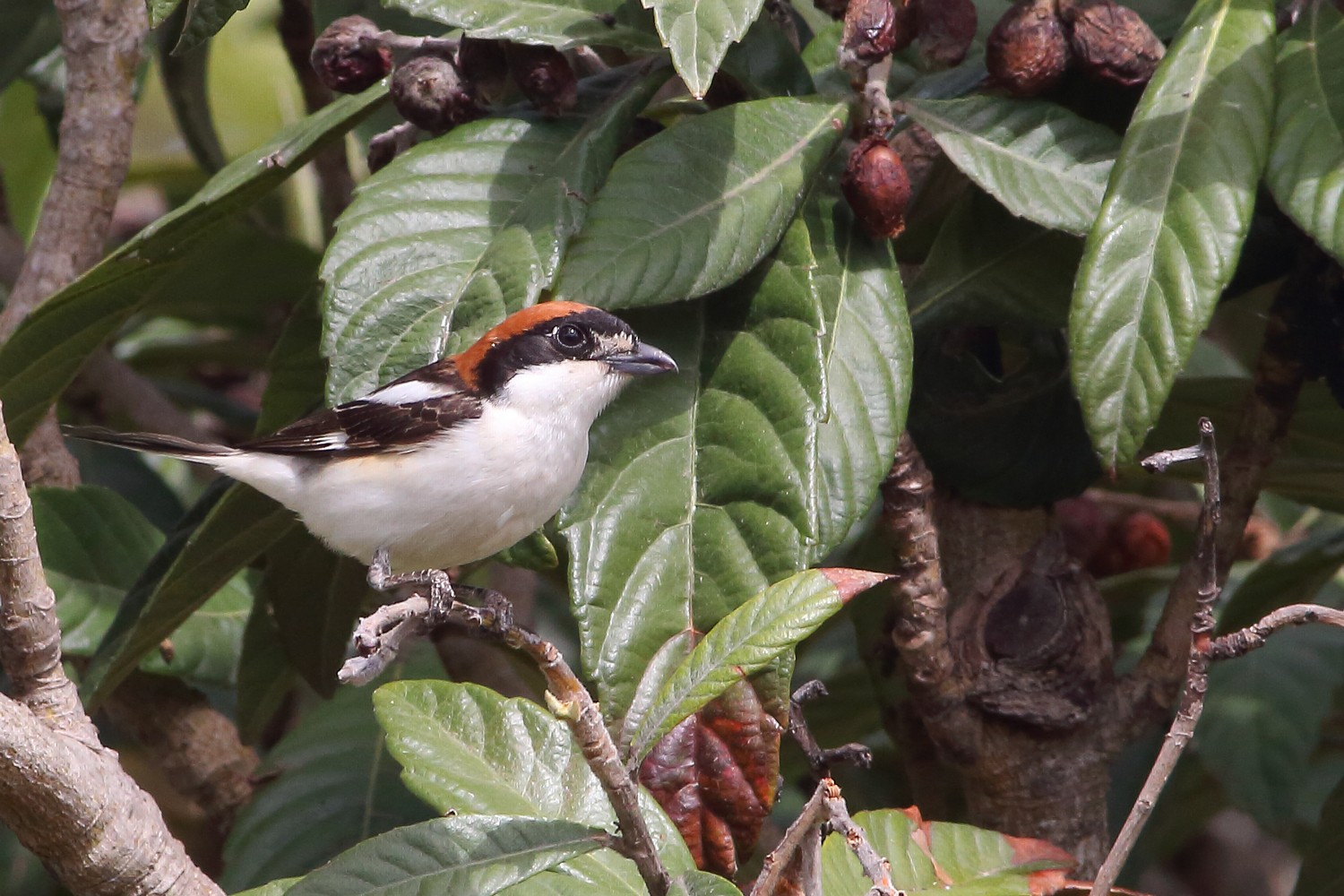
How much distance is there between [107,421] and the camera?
13.1 ft

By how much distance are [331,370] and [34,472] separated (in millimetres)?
1549

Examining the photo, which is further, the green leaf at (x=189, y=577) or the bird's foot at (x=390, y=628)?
the green leaf at (x=189, y=577)

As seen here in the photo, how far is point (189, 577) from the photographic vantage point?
248 centimetres

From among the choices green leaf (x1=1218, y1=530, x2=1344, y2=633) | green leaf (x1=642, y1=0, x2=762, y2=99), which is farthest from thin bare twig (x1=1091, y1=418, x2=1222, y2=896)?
green leaf (x1=1218, y1=530, x2=1344, y2=633)

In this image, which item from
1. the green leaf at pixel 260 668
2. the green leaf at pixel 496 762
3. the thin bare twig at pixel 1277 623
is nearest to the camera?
the thin bare twig at pixel 1277 623

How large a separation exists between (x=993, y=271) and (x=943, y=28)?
0.43 m

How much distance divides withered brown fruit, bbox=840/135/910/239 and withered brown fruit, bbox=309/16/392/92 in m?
0.82

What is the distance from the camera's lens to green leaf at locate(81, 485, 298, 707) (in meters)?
2.46

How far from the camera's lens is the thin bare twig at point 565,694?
1.46 meters

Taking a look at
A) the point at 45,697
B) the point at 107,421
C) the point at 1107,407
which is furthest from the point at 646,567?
the point at 107,421

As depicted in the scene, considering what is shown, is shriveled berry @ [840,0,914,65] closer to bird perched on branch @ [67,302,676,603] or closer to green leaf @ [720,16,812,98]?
green leaf @ [720,16,812,98]

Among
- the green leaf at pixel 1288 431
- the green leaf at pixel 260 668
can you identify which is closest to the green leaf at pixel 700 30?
the green leaf at pixel 1288 431

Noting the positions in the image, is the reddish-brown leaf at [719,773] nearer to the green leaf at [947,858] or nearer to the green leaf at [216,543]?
the green leaf at [947,858]

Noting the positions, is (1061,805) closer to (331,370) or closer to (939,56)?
(939,56)
